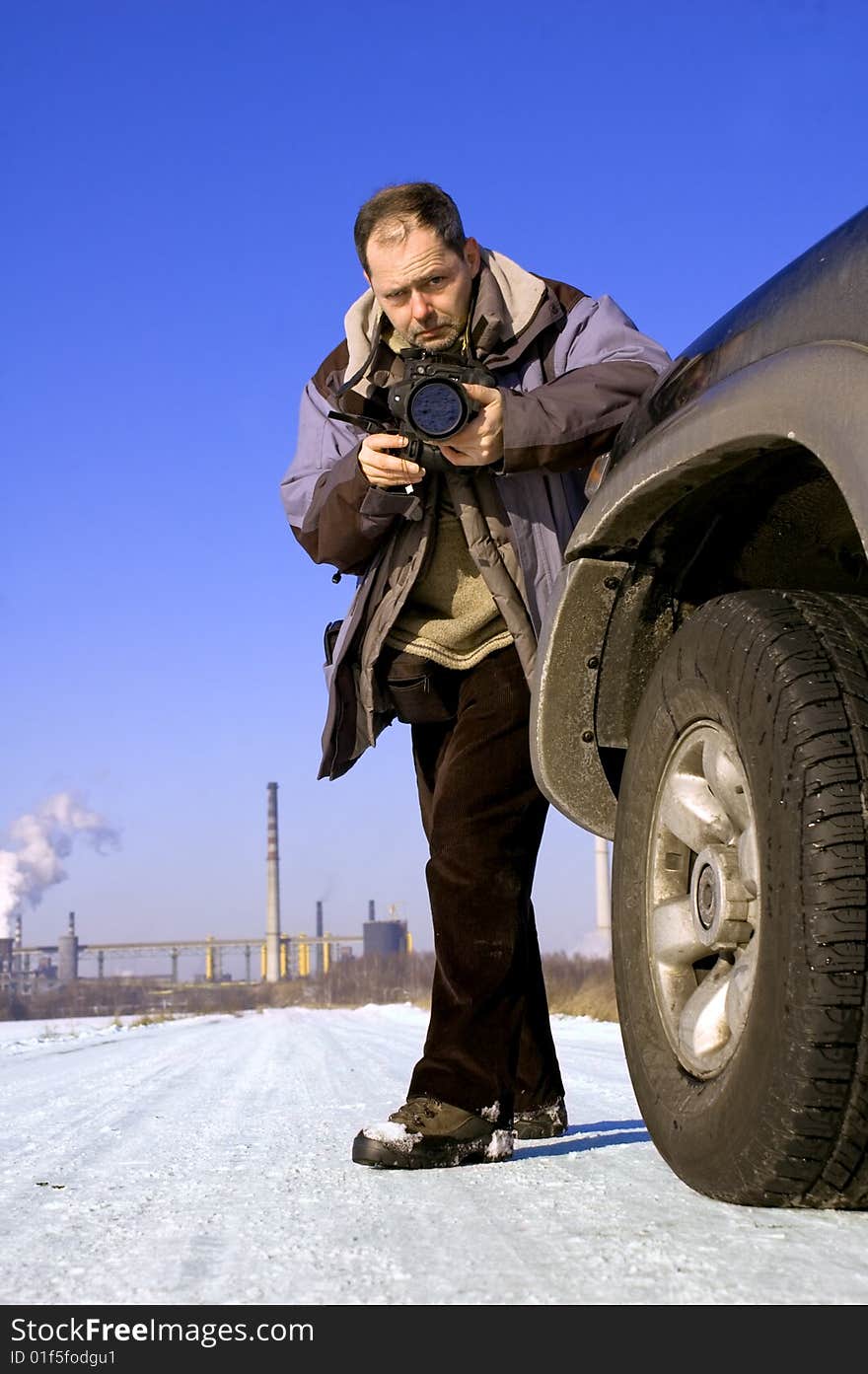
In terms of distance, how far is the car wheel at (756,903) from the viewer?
1.47 m

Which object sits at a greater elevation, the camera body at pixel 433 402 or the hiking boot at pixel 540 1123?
the camera body at pixel 433 402

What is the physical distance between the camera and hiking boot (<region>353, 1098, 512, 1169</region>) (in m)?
2.37

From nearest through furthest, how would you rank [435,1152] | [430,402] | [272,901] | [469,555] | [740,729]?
[740,729], [435,1152], [430,402], [469,555], [272,901]

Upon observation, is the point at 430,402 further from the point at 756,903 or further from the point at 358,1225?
the point at 358,1225

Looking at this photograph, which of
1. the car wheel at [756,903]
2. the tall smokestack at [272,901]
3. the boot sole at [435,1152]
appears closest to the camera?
the car wheel at [756,903]

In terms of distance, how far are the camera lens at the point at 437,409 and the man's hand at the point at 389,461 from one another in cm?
5

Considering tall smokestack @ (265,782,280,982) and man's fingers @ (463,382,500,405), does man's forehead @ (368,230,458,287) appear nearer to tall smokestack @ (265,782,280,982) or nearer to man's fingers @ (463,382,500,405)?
man's fingers @ (463,382,500,405)

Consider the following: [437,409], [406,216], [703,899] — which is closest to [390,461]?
[437,409]

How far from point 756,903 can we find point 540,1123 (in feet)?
4.74

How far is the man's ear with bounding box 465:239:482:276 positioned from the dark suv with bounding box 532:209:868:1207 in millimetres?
772

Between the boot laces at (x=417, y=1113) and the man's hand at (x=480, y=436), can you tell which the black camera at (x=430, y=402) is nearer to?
the man's hand at (x=480, y=436)

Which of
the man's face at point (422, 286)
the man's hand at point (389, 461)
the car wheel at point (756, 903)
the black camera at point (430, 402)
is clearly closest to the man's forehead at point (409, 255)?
the man's face at point (422, 286)

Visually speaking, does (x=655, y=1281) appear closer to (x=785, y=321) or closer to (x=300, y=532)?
(x=785, y=321)

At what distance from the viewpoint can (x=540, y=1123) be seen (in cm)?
294
